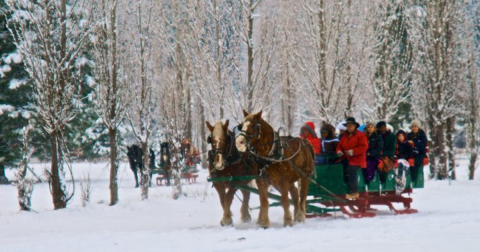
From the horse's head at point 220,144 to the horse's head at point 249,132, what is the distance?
29 cm

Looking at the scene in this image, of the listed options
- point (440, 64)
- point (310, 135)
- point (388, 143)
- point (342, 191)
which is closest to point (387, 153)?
point (388, 143)

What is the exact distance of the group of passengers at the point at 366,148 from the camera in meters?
12.1

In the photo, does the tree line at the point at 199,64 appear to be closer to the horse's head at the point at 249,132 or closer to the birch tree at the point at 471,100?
the birch tree at the point at 471,100

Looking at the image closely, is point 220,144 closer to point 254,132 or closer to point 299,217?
point 254,132

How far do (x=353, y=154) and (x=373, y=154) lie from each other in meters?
0.83

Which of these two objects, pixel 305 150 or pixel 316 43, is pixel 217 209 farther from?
pixel 316 43

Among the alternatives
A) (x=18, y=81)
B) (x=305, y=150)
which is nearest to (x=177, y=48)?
(x=18, y=81)

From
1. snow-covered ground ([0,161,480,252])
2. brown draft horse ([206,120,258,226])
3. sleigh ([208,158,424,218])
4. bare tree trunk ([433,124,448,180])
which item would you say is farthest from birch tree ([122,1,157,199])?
bare tree trunk ([433,124,448,180])

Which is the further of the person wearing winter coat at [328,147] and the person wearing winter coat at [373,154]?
the person wearing winter coat at [328,147]

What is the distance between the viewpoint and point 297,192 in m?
11.5

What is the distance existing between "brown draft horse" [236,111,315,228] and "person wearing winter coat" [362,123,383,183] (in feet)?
5.52

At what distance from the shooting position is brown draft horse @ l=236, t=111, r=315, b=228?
33.2 ft

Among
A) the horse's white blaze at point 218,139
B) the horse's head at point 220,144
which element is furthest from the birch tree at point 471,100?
the horse's white blaze at point 218,139

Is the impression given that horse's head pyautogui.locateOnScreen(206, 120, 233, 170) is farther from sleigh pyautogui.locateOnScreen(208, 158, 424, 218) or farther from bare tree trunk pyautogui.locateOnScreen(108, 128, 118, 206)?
bare tree trunk pyautogui.locateOnScreen(108, 128, 118, 206)
